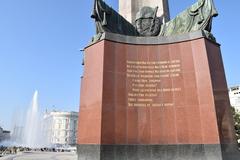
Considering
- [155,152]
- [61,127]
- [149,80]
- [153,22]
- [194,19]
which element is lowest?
[155,152]

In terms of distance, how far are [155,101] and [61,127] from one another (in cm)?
10270

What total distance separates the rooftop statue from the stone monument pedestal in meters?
0.96

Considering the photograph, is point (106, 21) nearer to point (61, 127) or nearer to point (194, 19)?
point (194, 19)

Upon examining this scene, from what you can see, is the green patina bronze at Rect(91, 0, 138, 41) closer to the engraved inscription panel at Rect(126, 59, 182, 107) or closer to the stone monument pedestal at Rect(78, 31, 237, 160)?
the stone monument pedestal at Rect(78, 31, 237, 160)

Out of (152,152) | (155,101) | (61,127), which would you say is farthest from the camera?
(61,127)

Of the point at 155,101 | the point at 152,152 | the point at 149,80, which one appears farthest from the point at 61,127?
the point at 152,152

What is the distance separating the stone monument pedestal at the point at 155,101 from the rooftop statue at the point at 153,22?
3.15 feet

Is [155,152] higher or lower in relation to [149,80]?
lower

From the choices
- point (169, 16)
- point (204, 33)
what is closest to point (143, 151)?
point (204, 33)

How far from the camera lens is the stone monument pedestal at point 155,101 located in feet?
33.1

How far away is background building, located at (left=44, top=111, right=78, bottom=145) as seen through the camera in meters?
107

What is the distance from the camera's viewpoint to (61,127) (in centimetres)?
10750

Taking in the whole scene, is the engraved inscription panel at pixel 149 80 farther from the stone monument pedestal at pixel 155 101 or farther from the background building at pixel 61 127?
the background building at pixel 61 127

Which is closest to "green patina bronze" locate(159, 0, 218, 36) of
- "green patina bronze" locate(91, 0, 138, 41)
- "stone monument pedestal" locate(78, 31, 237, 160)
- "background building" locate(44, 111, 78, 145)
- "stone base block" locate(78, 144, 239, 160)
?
"stone monument pedestal" locate(78, 31, 237, 160)
